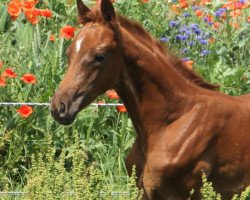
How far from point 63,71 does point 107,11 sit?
2.46 meters

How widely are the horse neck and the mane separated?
4 cm

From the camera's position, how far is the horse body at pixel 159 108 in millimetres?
5723

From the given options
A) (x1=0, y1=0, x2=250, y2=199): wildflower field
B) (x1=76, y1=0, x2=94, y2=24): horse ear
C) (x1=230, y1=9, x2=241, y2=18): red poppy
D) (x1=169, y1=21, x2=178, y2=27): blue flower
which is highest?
(x1=76, y1=0, x2=94, y2=24): horse ear

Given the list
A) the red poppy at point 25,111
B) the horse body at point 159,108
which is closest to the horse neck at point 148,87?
the horse body at point 159,108

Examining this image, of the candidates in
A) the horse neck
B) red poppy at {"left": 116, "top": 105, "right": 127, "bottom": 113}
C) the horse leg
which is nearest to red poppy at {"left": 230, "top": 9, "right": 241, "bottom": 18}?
red poppy at {"left": 116, "top": 105, "right": 127, "bottom": 113}

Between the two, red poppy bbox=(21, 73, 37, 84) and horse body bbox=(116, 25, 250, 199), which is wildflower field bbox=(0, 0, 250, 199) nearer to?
red poppy bbox=(21, 73, 37, 84)

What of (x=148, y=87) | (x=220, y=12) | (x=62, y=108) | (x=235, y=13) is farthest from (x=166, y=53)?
(x=220, y=12)

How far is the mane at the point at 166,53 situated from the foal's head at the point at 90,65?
0.67 feet

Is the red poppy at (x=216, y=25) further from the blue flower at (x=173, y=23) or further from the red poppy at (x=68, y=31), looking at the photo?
the red poppy at (x=68, y=31)

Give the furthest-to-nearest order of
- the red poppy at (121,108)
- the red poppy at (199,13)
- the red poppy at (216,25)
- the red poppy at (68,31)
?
the red poppy at (216,25), the red poppy at (199,13), the red poppy at (68,31), the red poppy at (121,108)

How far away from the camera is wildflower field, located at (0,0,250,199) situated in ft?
25.0

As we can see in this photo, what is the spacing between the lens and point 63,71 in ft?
27.0

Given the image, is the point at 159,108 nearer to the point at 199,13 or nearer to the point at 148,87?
the point at 148,87

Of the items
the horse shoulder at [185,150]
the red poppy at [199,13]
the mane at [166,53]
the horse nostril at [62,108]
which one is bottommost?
the red poppy at [199,13]
